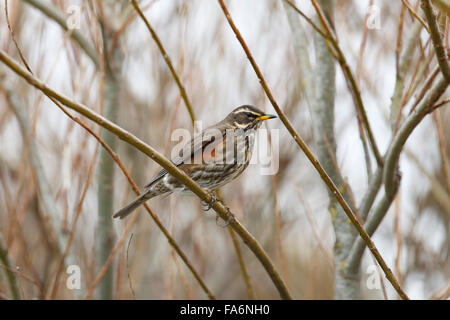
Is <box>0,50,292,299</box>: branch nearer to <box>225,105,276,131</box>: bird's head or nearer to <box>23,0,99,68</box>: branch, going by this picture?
<box>225,105,276,131</box>: bird's head

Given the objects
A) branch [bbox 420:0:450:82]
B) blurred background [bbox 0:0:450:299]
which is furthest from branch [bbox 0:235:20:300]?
branch [bbox 420:0:450:82]

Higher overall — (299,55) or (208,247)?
(299,55)

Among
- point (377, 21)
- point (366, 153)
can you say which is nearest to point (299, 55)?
point (377, 21)

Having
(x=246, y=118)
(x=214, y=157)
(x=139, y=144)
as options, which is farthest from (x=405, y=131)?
(x=246, y=118)

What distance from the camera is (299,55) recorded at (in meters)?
4.93

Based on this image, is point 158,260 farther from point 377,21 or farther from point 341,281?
point 377,21

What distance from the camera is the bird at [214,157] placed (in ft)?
16.4

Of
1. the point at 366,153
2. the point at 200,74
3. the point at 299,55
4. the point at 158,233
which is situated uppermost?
the point at 200,74

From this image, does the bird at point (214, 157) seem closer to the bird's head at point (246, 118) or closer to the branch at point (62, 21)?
the bird's head at point (246, 118)

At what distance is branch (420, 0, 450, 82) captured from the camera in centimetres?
276

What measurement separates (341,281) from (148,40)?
3800 millimetres

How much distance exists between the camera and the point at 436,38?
2.88 metres

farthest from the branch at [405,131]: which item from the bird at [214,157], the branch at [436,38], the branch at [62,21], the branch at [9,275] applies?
the branch at [9,275]

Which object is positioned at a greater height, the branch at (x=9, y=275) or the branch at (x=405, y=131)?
the branch at (x=405, y=131)
